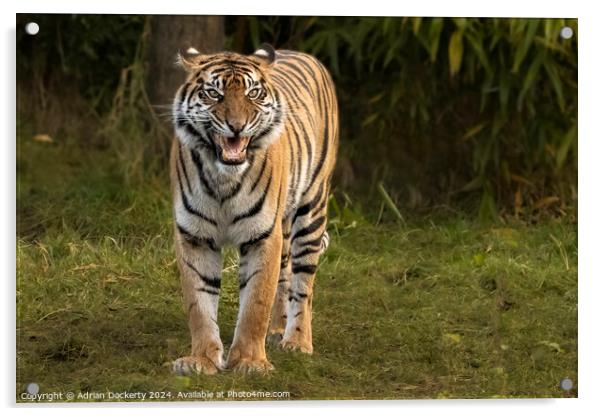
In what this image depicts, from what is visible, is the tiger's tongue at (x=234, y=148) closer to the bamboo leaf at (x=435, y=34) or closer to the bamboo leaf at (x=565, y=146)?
the bamboo leaf at (x=435, y=34)

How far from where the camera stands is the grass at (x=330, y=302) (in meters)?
4.67

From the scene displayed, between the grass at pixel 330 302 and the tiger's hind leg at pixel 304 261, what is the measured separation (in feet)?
0.29

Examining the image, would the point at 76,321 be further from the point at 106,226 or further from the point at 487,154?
the point at 487,154

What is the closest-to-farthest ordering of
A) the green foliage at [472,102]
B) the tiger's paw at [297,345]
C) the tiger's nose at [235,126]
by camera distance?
the tiger's nose at [235,126] → the tiger's paw at [297,345] → the green foliage at [472,102]

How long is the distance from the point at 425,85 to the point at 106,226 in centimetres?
127

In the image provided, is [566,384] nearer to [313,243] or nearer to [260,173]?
[313,243]

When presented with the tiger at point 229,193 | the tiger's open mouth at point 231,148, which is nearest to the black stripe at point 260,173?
the tiger at point 229,193

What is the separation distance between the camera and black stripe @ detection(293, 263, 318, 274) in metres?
5.18

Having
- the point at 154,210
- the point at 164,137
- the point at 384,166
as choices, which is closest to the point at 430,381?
the point at 384,166

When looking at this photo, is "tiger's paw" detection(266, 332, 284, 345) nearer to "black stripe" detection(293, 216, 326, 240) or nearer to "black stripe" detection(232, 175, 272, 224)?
"black stripe" detection(293, 216, 326, 240)

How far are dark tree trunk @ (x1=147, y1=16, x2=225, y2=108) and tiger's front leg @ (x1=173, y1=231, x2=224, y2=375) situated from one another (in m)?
1.00

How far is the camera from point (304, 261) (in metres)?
5.19

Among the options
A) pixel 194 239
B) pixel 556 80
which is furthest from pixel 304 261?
pixel 556 80

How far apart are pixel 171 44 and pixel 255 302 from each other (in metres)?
1.64
